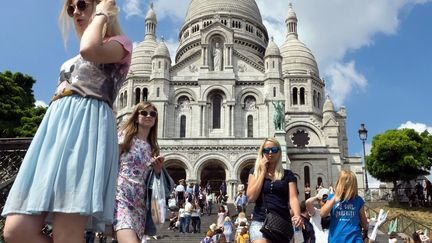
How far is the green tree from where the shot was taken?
3431 cm

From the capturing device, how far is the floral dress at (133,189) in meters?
4.43

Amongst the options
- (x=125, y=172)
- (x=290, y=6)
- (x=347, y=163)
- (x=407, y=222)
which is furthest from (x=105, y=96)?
(x=290, y=6)

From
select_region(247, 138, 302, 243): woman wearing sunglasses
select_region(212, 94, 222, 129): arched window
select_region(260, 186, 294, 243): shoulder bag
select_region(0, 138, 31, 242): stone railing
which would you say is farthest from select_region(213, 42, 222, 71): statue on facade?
select_region(260, 186, 294, 243): shoulder bag

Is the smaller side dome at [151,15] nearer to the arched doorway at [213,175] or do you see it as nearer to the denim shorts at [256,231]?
the arched doorway at [213,175]

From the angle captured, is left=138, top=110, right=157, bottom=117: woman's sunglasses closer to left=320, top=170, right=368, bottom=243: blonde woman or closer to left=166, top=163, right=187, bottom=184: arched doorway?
left=320, top=170, right=368, bottom=243: blonde woman

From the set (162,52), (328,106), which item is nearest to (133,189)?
(162,52)

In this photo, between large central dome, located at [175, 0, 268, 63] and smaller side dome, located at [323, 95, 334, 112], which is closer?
smaller side dome, located at [323, 95, 334, 112]

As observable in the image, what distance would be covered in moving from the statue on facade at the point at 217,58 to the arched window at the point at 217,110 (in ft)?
8.50

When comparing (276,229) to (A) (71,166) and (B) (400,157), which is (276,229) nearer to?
(A) (71,166)

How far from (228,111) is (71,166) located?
36.6 m

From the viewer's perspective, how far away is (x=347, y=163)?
150 ft

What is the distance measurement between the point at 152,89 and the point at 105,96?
37054 mm

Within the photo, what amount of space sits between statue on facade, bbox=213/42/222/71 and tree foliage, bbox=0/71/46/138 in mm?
15353

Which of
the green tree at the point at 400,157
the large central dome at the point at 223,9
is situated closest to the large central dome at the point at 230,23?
the large central dome at the point at 223,9
